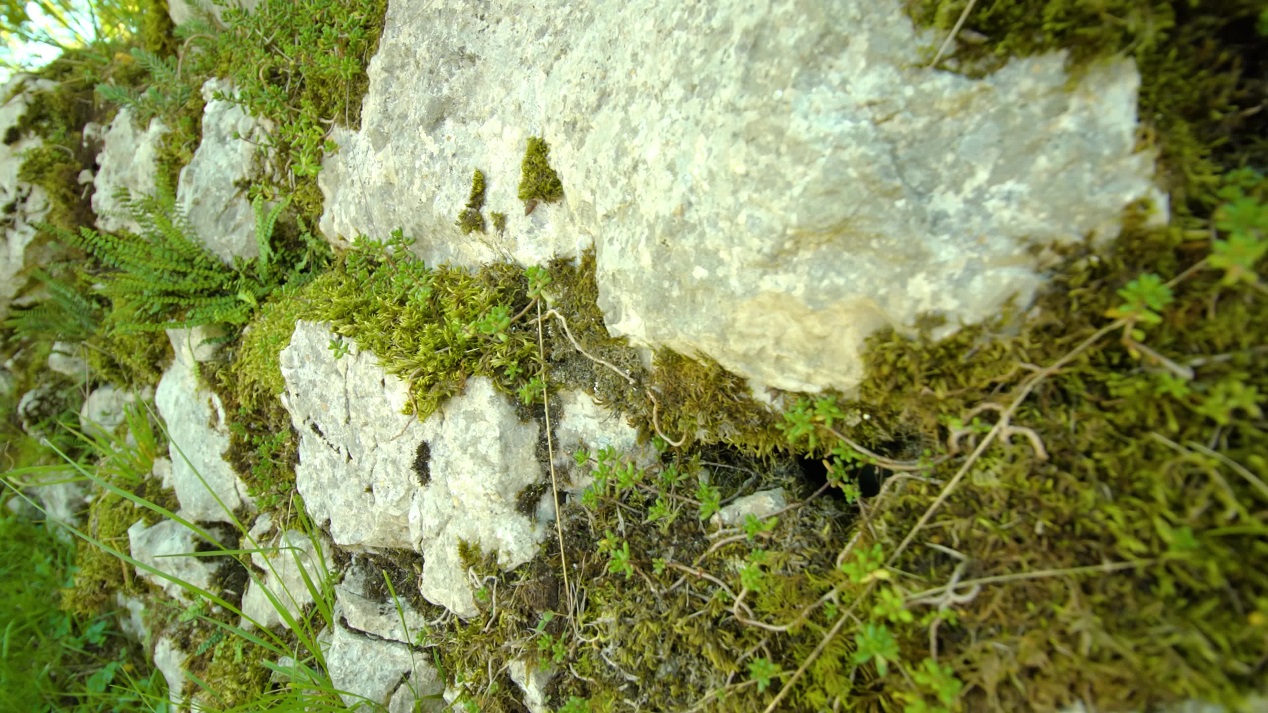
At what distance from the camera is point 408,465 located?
3.27m

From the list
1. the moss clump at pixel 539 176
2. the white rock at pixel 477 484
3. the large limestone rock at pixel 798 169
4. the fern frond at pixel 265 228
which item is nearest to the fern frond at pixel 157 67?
the fern frond at pixel 265 228

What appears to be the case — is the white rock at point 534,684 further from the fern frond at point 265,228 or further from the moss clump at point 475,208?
the fern frond at point 265,228

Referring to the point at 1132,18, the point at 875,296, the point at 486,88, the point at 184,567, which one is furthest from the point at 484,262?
the point at 184,567

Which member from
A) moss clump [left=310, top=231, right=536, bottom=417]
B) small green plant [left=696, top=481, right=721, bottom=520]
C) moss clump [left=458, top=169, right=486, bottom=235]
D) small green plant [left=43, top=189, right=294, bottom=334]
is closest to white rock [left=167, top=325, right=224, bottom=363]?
small green plant [left=43, top=189, right=294, bottom=334]

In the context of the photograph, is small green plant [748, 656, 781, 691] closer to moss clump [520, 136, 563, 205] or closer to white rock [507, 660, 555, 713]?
white rock [507, 660, 555, 713]

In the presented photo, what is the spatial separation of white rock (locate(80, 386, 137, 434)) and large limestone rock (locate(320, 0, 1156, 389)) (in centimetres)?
489

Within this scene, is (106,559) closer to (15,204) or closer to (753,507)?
(15,204)

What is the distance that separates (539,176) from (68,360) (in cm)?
565

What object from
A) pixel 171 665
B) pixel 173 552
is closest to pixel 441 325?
pixel 173 552

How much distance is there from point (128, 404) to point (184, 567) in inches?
67.4

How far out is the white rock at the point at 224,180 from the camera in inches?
176

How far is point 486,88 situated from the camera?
10.4 ft

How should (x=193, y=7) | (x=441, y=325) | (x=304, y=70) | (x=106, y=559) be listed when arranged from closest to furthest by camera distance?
(x=441, y=325)
(x=304, y=70)
(x=193, y=7)
(x=106, y=559)

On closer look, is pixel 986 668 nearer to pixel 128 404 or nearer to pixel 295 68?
pixel 295 68
